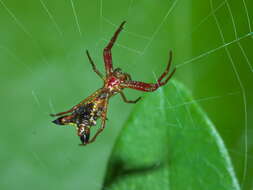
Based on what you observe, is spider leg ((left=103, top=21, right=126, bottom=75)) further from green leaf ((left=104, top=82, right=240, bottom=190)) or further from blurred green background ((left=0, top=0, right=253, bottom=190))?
green leaf ((left=104, top=82, right=240, bottom=190))

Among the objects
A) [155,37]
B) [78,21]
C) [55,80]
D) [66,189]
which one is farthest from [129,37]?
[66,189]

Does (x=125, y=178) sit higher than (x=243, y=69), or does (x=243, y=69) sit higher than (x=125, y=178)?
(x=243, y=69)

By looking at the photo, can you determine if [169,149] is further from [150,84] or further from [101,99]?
[101,99]

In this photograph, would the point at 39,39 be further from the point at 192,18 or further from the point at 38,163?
the point at 192,18

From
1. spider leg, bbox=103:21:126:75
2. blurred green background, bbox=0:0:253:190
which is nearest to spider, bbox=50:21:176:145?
spider leg, bbox=103:21:126:75

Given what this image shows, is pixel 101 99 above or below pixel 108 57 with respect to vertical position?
below

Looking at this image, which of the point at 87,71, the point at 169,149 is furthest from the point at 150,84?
the point at 87,71
